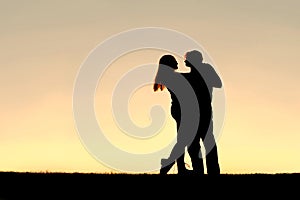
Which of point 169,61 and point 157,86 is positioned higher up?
point 169,61

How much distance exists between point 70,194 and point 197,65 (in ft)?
15.7

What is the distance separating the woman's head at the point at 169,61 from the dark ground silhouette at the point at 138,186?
2.82m

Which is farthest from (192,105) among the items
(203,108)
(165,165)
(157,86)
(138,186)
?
(138,186)

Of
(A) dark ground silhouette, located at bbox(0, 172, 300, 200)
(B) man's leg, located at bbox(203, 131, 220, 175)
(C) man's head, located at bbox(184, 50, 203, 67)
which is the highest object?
(C) man's head, located at bbox(184, 50, 203, 67)

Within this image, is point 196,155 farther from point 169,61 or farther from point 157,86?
point 169,61

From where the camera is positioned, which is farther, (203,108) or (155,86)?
(203,108)

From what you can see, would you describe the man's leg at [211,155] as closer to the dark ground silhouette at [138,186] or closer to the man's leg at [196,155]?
the man's leg at [196,155]

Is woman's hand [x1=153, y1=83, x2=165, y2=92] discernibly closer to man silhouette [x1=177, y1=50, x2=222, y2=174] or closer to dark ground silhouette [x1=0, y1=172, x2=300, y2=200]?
man silhouette [x1=177, y1=50, x2=222, y2=174]

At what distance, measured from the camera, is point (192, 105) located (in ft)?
47.8

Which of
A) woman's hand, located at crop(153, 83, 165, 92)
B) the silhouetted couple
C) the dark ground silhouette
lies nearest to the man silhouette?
the silhouetted couple

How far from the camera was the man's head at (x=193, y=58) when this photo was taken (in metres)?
14.0

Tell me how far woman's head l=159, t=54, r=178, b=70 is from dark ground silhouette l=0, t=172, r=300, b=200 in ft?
9.26

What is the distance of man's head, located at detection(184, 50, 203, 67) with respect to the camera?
1398 cm

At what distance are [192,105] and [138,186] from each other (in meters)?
3.78
